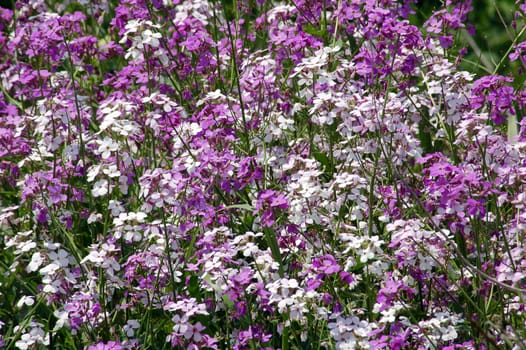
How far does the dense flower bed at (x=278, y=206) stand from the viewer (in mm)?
2920

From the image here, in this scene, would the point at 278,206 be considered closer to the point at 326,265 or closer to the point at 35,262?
the point at 326,265

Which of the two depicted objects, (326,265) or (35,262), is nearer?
(326,265)

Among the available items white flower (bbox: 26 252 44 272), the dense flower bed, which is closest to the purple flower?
the dense flower bed

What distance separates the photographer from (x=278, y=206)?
2.91m

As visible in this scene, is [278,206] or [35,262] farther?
[35,262]

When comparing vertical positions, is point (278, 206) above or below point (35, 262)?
above

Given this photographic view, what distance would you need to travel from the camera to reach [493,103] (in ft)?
10.3

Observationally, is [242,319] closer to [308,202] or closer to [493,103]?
[308,202]

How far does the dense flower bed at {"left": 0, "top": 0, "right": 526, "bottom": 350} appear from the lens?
2.92m

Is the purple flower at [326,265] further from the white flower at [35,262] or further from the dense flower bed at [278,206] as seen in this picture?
the white flower at [35,262]

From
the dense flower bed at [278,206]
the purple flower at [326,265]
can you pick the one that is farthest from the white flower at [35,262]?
the purple flower at [326,265]

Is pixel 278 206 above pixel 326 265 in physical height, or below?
above

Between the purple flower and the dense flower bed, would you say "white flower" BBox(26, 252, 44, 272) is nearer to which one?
the dense flower bed

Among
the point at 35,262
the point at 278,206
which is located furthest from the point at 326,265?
the point at 35,262
